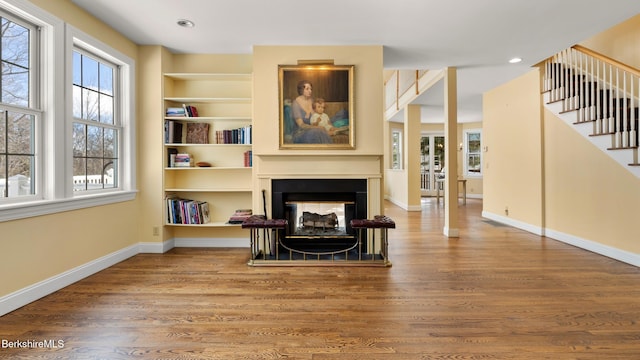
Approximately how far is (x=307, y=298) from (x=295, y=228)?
147cm

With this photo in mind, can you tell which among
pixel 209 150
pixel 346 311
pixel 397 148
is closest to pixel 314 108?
pixel 209 150

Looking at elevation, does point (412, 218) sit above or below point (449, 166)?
below

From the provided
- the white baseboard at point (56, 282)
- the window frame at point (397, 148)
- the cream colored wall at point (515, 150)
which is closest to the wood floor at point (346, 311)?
the white baseboard at point (56, 282)

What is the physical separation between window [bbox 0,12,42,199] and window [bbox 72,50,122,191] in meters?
0.46

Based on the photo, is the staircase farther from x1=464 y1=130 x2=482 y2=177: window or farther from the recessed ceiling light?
x1=464 y1=130 x2=482 y2=177: window

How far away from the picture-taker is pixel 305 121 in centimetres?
411

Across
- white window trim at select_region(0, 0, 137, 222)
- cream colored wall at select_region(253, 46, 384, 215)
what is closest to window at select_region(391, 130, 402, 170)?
cream colored wall at select_region(253, 46, 384, 215)

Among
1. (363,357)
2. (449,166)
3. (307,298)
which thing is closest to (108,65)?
Answer: (307,298)

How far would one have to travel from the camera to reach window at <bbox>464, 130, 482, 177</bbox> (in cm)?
1134

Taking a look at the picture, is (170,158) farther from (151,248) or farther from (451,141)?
(451,141)

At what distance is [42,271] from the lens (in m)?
2.82

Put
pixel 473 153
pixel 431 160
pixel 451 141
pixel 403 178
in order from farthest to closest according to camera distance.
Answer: pixel 431 160 < pixel 473 153 < pixel 403 178 < pixel 451 141

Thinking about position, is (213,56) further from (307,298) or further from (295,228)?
(307,298)

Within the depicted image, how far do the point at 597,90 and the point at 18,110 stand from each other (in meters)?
6.40
